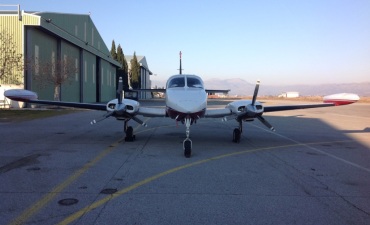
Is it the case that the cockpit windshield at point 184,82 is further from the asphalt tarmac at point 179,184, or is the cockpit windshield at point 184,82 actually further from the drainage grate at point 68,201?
the drainage grate at point 68,201

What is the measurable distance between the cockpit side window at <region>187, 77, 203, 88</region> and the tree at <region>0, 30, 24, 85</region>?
65.1 ft

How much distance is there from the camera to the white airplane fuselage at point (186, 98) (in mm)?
10689

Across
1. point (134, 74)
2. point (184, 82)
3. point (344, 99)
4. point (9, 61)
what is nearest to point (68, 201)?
point (184, 82)

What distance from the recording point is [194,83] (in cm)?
1271

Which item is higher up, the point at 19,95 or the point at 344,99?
the point at 19,95

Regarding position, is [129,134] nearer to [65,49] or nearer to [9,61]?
[9,61]

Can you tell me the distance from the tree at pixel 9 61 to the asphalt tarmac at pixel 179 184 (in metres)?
18.1

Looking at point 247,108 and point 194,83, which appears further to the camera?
point 247,108

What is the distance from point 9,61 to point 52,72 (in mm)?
5901

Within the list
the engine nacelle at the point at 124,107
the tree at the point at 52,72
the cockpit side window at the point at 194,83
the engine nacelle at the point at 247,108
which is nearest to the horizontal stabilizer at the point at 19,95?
Answer: the engine nacelle at the point at 124,107

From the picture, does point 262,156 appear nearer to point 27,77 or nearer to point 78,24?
point 27,77

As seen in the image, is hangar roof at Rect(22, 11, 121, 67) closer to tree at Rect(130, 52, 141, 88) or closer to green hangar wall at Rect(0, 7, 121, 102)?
green hangar wall at Rect(0, 7, 121, 102)

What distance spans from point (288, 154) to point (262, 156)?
3.62 ft

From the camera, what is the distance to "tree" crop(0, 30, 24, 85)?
28.0 m
